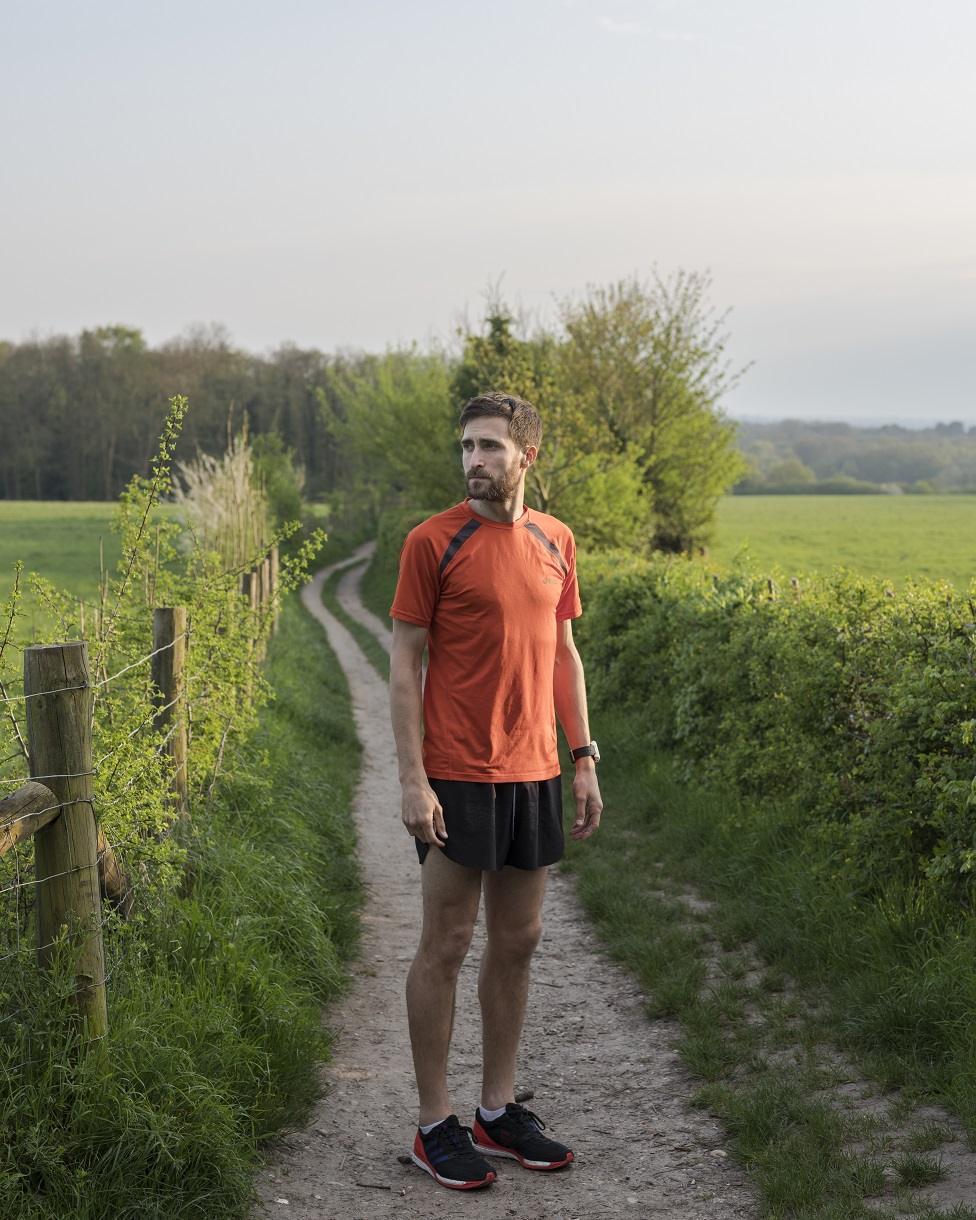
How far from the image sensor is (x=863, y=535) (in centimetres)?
5144

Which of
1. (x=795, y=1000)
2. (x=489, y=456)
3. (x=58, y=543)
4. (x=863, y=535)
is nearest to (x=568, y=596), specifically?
(x=489, y=456)

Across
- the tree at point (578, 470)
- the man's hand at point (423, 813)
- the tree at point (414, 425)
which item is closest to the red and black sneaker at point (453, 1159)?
the man's hand at point (423, 813)

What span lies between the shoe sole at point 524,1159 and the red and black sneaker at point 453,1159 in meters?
0.11

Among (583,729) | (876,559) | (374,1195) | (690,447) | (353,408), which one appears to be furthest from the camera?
(353,408)

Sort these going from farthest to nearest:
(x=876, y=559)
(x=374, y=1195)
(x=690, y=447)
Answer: (x=876, y=559)
(x=690, y=447)
(x=374, y=1195)

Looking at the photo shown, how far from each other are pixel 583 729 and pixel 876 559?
38140mm

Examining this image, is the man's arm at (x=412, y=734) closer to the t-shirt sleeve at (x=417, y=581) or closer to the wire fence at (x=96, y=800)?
the t-shirt sleeve at (x=417, y=581)

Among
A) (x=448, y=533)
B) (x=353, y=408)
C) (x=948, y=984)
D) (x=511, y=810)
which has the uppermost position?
(x=353, y=408)

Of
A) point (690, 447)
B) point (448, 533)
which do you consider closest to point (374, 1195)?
point (448, 533)

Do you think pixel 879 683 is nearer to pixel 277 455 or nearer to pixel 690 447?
pixel 690 447

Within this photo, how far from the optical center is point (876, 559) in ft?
131

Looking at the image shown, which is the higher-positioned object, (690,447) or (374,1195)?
(690,447)

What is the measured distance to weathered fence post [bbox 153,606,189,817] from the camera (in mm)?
5637

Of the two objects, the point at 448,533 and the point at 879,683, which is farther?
the point at 879,683
